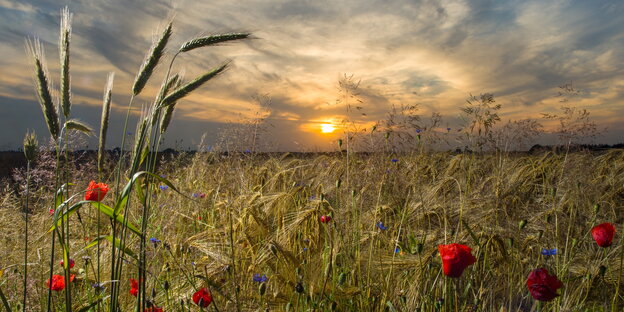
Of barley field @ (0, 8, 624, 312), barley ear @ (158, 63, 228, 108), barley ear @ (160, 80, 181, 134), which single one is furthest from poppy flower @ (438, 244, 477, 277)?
barley ear @ (160, 80, 181, 134)

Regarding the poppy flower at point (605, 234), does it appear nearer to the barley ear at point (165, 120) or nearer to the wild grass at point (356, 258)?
the wild grass at point (356, 258)

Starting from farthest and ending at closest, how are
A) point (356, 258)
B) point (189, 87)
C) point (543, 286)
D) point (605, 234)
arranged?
point (356, 258), point (605, 234), point (543, 286), point (189, 87)

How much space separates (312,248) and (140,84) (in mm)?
1397

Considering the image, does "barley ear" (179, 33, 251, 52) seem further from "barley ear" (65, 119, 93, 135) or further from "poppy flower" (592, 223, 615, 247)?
"poppy flower" (592, 223, 615, 247)

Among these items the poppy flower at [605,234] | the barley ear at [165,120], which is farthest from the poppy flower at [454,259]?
the barley ear at [165,120]

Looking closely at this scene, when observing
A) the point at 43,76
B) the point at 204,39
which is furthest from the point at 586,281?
the point at 43,76

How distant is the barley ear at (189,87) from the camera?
1212mm

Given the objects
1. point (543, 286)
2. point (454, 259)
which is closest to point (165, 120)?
point (454, 259)

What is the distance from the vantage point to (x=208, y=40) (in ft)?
4.14

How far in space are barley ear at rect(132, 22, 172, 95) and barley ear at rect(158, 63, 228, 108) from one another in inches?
4.7

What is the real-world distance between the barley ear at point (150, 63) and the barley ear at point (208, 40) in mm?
76

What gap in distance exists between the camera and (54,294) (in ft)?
8.13

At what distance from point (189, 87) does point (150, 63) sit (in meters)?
0.16

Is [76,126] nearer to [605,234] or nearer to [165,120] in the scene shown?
[165,120]
